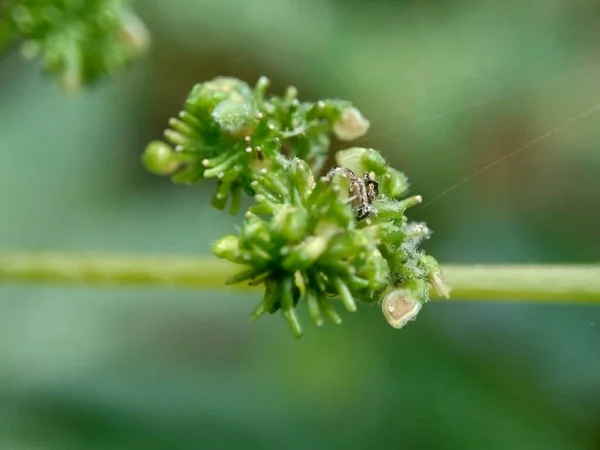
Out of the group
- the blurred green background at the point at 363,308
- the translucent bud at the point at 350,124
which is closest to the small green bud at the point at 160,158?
the translucent bud at the point at 350,124

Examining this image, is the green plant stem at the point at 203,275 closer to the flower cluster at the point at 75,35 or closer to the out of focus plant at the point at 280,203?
the out of focus plant at the point at 280,203

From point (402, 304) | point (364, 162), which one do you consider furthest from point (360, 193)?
point (402, 304)

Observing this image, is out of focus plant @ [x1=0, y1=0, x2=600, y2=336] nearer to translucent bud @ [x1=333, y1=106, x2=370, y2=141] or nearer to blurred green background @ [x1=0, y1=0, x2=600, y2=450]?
translucent bud @ [x1=333, y1=106, x2=370, y2=141]

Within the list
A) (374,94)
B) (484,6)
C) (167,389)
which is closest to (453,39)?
(484,6)

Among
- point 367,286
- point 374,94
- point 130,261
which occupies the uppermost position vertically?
point 374,94

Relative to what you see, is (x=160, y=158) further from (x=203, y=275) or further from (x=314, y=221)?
(x=314, y=221)

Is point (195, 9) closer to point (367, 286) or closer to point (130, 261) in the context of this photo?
point (130, 261)
